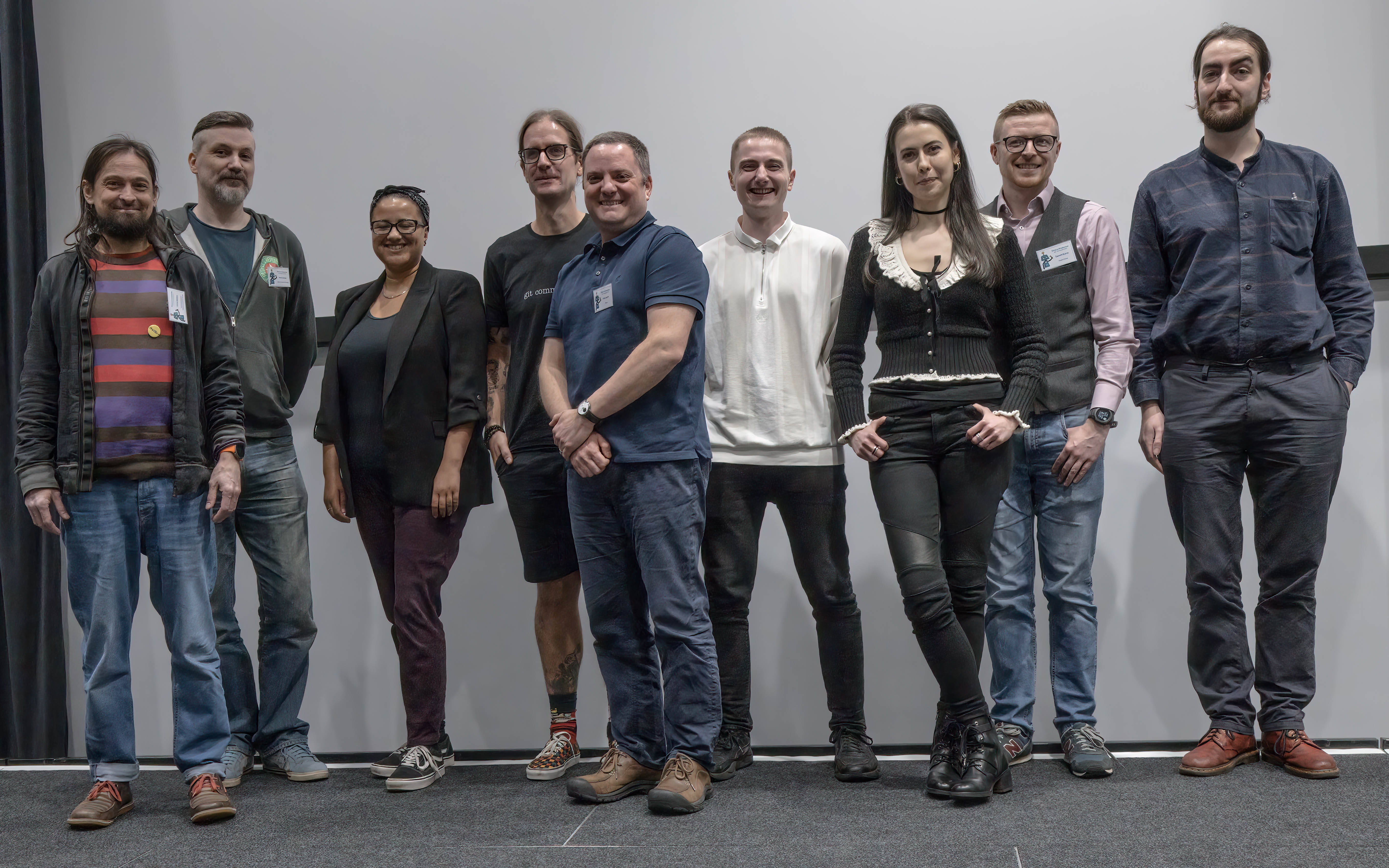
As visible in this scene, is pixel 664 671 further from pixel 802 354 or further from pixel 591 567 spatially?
pixel 802 354

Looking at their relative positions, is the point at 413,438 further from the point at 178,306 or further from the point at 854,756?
the point at 854,756

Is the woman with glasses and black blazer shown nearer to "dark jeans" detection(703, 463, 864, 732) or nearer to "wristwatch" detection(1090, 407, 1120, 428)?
"dark jeans" detection(703, 463, 864, 732)

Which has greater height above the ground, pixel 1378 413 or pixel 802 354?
pixel 802 354

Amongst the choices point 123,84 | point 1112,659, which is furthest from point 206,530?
point 1112,659

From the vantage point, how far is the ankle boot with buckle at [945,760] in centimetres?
232

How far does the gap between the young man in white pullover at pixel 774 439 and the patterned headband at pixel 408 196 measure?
82 cm

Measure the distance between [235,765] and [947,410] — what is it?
2039mm

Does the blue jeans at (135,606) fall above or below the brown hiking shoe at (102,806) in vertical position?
above

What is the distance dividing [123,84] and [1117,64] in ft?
10.9

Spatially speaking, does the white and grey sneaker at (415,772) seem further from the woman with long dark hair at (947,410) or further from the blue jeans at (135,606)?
the woman with long dark hair at (947,410)

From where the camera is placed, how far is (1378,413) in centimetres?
305

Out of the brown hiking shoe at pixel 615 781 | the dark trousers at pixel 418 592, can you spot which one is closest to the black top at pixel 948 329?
the brown hiking shoe at pixel 615 781

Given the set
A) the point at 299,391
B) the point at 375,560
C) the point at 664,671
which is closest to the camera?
the point at 664,671

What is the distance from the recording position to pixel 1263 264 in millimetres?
2447
